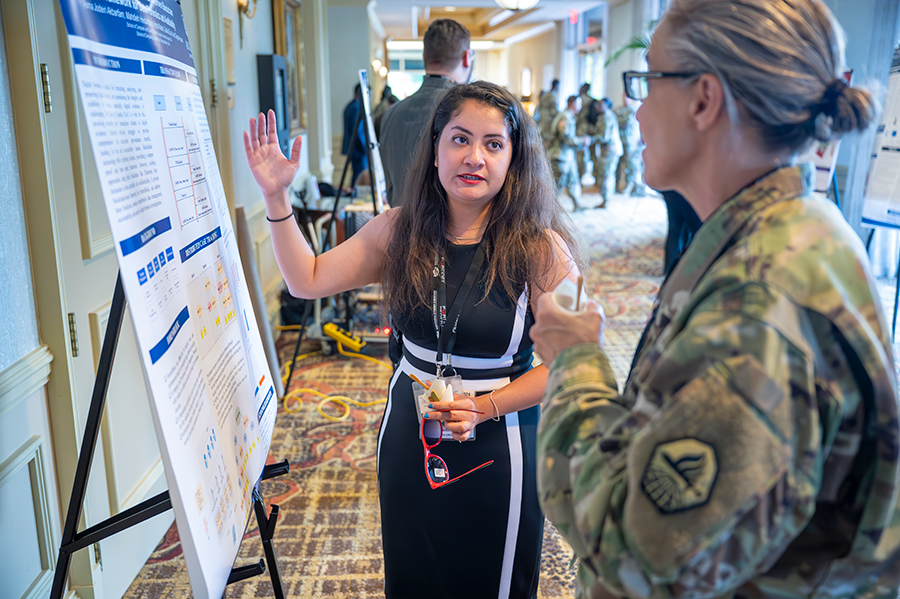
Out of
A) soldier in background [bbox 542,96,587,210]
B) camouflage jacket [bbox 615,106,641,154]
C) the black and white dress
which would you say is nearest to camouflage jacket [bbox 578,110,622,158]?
camouflage jacket [bbox 615,106,641,154]

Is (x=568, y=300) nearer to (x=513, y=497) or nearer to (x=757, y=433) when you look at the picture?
(x=757, y=433)

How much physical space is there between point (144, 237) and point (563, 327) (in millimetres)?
651

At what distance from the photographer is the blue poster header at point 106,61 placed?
3.01ft

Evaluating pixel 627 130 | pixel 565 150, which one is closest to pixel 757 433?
pixel 565 150

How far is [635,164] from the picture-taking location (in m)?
10.9

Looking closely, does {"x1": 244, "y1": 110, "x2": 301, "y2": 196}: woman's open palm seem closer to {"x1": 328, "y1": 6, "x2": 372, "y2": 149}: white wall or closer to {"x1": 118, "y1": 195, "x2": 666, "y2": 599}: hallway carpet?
{"x1": 118, "y1": 195, "x2": 666, "y2": 599}: hallway carpet

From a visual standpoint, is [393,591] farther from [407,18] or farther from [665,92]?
[407,18]

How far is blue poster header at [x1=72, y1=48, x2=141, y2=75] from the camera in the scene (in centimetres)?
92

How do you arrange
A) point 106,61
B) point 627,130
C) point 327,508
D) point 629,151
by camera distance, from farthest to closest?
point 629,151
point 627,130
point 327,508
point 106,61

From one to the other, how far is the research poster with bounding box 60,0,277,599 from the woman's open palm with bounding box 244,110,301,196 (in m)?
0.10

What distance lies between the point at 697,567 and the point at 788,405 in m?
0.18

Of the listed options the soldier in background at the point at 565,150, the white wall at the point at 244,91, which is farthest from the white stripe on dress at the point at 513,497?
the soldier in background at the point at 565,150

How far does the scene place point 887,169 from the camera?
336cm

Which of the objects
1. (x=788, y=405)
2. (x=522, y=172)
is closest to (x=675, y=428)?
(x=788, y=405)
